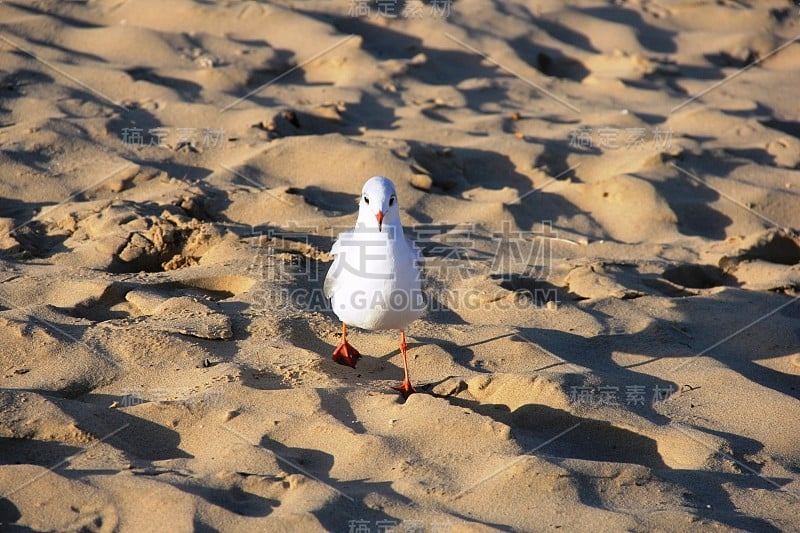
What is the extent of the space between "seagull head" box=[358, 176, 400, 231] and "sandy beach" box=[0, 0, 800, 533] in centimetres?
78

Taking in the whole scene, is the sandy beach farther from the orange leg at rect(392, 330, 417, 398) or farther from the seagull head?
the seagull head

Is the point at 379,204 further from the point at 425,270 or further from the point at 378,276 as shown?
the point at 425,270

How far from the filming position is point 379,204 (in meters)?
4.62

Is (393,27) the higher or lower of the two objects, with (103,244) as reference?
higher

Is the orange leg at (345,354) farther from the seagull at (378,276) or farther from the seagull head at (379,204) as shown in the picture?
the seagull head at (379,204)

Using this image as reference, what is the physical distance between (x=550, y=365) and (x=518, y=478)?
121 centimetres

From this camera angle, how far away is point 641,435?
4176 millimetres

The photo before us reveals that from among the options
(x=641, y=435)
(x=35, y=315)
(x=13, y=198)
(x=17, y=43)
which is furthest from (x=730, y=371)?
(x=17, y=43)

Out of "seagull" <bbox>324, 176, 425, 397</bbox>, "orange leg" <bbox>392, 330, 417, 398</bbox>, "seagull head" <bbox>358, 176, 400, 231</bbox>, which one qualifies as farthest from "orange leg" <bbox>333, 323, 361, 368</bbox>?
"seagull head" <bbox>358, 176, 400, 231</bbox>

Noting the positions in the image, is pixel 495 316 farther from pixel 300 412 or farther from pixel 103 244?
pixel 103 244

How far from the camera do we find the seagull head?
462cm

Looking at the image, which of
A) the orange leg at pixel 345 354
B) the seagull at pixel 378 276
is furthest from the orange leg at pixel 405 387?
the orange leg at pixel 345 354

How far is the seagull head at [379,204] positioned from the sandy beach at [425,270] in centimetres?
78

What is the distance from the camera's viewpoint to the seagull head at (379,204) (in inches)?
182
